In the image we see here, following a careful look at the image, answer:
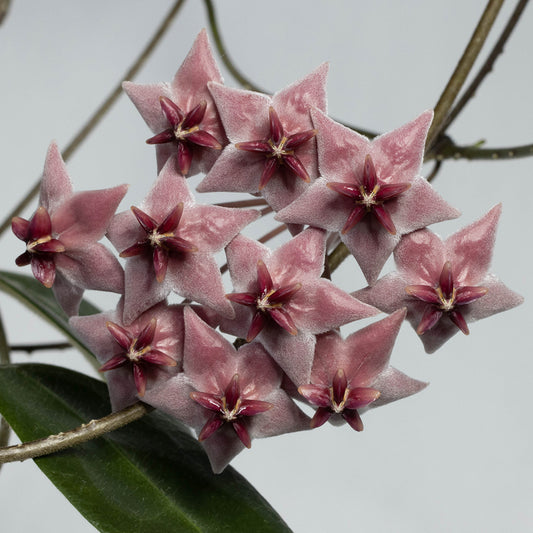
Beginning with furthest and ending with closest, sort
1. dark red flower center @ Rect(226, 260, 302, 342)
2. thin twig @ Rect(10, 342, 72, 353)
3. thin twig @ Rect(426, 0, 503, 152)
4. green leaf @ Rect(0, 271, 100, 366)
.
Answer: thin twig @ Rect(10, 342, 72, 353) → green leaf @ Rect(0, 271, 100, 366) → thin twig @ Rect(426, 0, 503, 152) → dark red flower center @ Rect(226, 260, 302, 342)

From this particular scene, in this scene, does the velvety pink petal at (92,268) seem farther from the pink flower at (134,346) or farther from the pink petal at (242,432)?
the pink petal at (242,432)

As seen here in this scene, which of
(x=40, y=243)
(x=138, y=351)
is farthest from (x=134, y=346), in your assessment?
(x=40, y=243)

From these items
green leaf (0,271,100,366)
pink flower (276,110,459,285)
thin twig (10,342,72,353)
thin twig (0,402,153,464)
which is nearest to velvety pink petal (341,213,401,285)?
pink flower (276,110,459,285)

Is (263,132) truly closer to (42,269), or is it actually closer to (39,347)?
(42,269)

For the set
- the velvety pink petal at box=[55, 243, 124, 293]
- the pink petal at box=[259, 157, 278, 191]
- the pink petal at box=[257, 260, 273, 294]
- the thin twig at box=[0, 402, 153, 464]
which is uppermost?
the pink petal at box=[259, 157, 278, 191]

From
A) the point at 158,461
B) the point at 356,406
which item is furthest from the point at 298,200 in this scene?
the point at 158,461

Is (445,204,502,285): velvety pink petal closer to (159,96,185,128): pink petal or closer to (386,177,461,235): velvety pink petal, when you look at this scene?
(386,177,461,235): velvety pink petal

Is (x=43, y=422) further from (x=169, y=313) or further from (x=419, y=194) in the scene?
(x=419, y=194)
